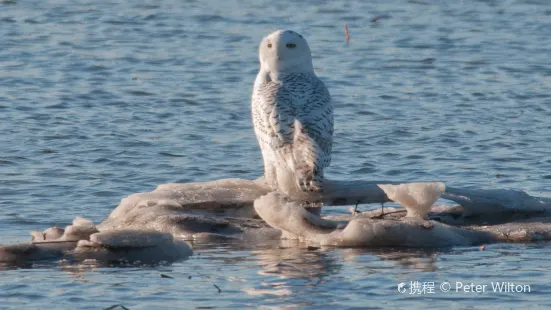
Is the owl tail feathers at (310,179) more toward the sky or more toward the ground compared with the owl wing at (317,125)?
more toward the ground

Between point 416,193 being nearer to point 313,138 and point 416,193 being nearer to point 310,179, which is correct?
point 310,179

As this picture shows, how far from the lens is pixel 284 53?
955cm

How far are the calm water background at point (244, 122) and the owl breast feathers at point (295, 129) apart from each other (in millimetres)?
618

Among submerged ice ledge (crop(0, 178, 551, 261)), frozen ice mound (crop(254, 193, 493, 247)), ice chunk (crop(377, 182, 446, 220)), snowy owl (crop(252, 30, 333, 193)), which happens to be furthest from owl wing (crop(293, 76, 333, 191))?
ice chunk (crop(377, 182, 446, 220))

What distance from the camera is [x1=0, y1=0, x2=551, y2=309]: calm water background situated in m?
7.03

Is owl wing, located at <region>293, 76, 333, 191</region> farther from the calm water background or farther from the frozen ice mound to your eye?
the calm water background

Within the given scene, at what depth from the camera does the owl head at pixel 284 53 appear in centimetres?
955

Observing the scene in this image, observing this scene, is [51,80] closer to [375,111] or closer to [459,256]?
[375,111]

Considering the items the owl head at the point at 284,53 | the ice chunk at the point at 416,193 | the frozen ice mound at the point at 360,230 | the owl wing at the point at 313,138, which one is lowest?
the frozen ice mound at the point at 360,230

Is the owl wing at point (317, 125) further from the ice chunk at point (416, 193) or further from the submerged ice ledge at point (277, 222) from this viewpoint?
the ice chunk at point (416, 193)

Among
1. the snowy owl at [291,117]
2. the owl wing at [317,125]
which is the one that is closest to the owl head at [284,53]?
the snowy owl at [291,117]

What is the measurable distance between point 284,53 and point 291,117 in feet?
2.90

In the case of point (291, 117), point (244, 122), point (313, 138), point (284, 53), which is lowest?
point (244, 122)

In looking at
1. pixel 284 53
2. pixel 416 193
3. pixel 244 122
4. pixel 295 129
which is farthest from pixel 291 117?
pixel 244 122
